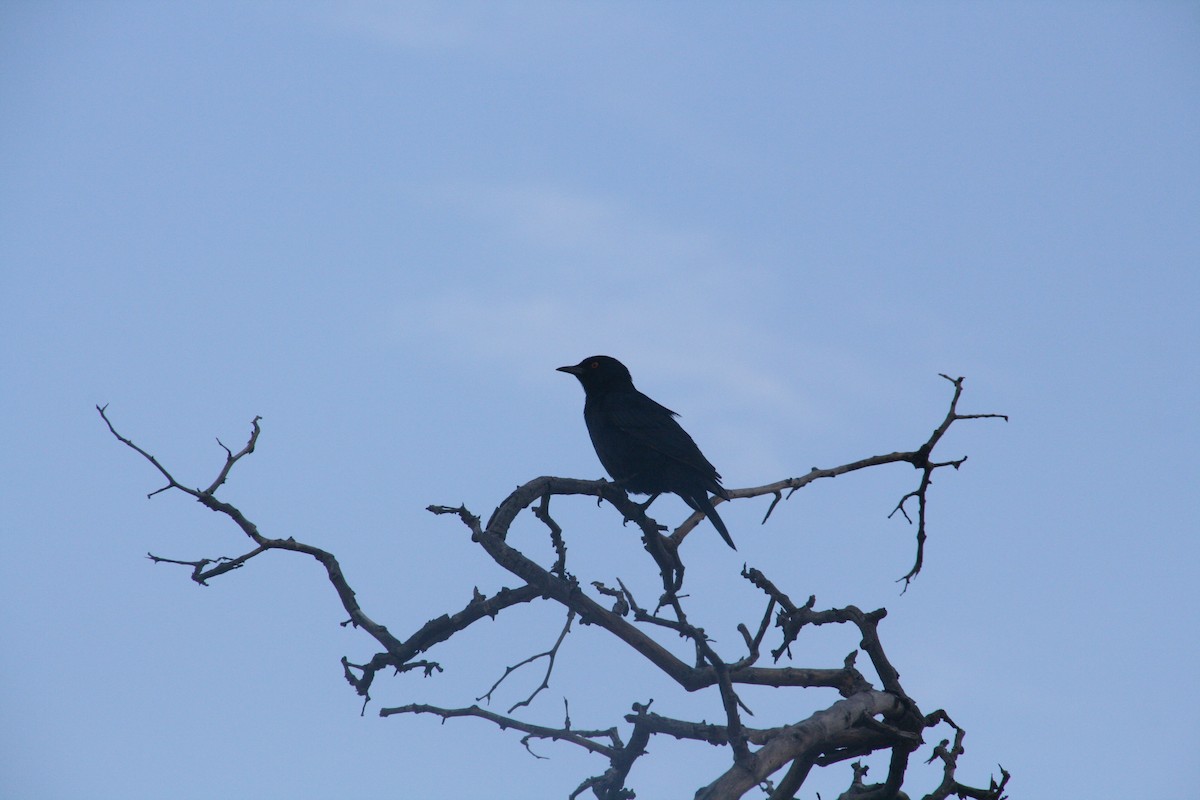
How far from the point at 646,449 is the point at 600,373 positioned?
164 cm

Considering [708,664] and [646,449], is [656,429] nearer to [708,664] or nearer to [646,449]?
[646,449]

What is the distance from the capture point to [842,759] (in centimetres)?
580

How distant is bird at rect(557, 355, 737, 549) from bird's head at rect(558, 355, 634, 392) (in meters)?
0.32

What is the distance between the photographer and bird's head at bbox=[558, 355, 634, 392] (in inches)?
426

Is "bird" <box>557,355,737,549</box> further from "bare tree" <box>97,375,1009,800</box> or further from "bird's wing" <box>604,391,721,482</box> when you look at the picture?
"bare tree" <box>97,375,1009,800</box>

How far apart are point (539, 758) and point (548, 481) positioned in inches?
64.3

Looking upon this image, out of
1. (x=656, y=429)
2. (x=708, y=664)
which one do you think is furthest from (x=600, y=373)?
(x=708, y=664)

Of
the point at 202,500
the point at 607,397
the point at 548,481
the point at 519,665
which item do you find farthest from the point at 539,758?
the point at 607,397

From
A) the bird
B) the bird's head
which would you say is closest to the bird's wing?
the bird

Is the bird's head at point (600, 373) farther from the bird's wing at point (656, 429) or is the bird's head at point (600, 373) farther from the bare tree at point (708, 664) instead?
the bare tree at point (708, 664)

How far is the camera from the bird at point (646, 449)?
9219mm

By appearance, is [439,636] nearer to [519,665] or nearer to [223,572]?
[519,665]

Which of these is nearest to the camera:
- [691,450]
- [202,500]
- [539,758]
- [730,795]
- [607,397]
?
[730,795]

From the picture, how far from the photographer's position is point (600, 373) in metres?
10.9
